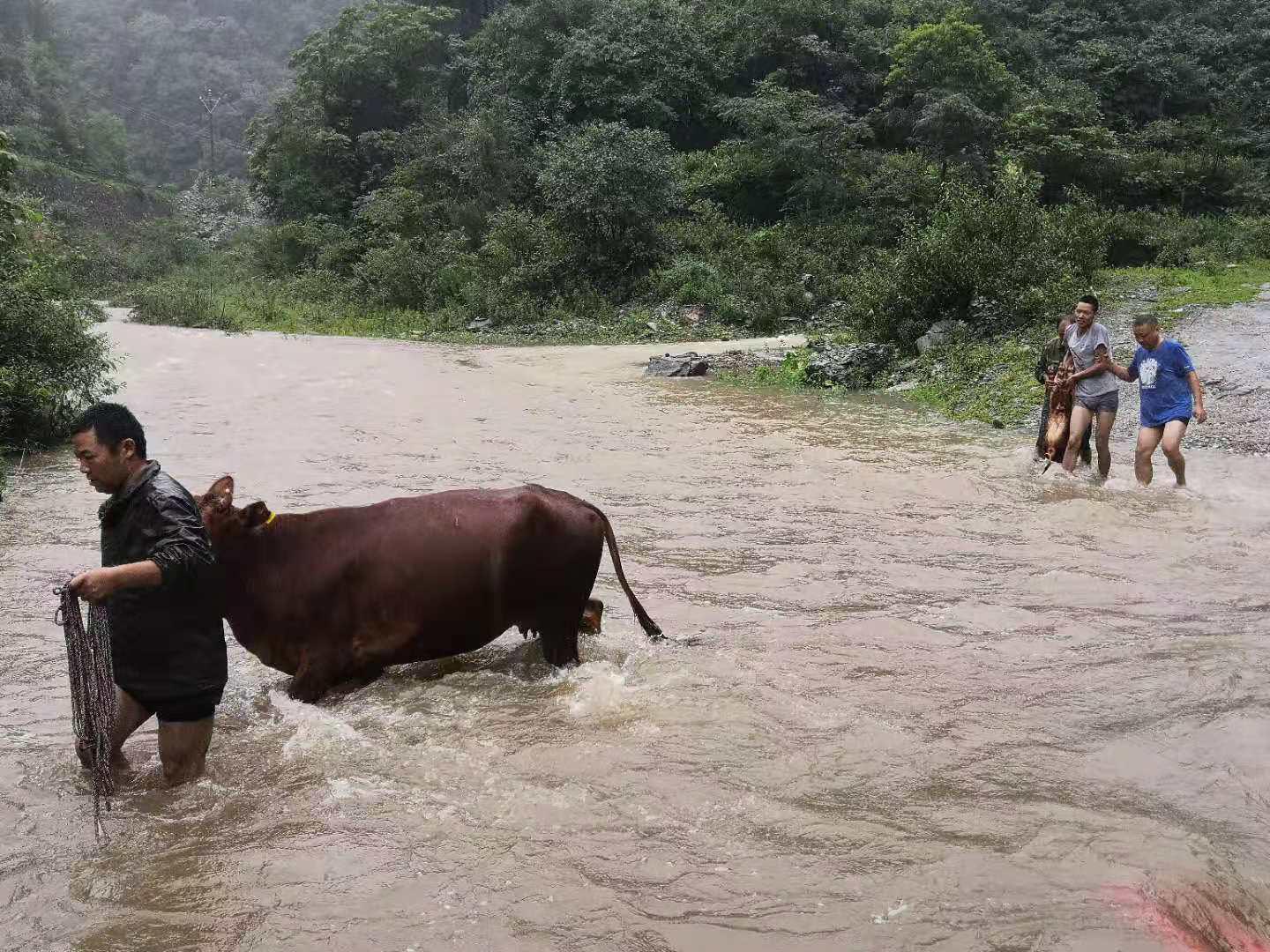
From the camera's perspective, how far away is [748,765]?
4.30m

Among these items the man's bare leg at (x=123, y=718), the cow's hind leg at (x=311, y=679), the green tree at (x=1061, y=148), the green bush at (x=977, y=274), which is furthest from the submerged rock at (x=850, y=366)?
the green tree at (x=1061, y=148)

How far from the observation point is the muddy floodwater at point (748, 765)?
10.7 ft

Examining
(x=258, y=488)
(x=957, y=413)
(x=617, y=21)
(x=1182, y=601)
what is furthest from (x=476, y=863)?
(x=617, y=21)

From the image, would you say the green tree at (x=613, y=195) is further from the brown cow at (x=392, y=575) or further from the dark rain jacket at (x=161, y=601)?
the dark rain jacket at (x=161, y=601)

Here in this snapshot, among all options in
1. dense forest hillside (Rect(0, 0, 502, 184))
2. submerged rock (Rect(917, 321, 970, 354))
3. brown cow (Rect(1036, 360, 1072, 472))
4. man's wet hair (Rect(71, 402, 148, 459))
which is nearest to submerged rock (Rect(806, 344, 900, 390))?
submerged rock (Rect(917, 321, 970, 354))

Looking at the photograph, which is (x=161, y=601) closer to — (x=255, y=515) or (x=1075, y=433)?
(x=255, y=515)

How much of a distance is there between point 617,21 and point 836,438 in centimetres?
3233

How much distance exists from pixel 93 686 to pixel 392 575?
4.38 ft

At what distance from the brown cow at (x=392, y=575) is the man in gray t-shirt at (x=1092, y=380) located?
6507 mm

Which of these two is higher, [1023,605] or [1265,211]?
[1265,211]

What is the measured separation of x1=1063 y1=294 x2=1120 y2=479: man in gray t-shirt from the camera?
955cm

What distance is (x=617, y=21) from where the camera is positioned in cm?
3994

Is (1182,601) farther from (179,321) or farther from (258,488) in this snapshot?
(179,321)

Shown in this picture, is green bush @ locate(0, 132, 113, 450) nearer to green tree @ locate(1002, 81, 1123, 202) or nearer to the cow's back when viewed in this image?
the cow's back
